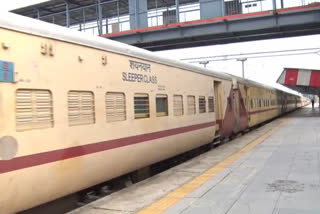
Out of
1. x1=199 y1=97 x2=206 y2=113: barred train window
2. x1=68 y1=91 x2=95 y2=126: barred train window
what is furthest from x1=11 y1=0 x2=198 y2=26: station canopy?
x1=68 y1=91 x2=95 y2=126: barred train window

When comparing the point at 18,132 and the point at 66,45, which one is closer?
the point at 18,132

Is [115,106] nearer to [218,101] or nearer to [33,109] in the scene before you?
[33,109]

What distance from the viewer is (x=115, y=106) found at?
6027 millimetres

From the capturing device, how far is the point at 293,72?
3725cm

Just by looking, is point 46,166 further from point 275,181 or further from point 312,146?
point 312,146

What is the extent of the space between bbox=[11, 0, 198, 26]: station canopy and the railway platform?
860 inches

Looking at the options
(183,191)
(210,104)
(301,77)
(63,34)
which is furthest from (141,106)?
(301,77)

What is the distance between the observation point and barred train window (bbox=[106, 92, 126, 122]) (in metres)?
5.83

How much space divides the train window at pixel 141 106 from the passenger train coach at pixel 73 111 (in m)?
0.02

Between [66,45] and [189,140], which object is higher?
[66,45]

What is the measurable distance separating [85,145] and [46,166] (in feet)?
2.63

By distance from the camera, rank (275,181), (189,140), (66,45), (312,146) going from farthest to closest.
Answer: (312,146) < (189,140) < (275,181) < (66,45)

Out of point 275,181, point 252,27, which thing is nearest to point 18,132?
point 275,181

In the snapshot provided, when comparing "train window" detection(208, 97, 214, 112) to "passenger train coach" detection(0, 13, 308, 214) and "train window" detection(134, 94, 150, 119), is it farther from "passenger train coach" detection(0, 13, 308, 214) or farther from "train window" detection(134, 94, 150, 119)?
"train window" detection(134, 94, 150, 119)
